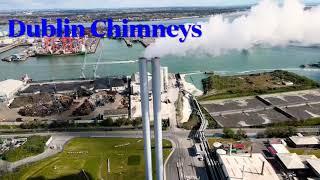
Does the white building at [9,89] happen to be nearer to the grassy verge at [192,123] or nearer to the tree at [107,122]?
the tree at [107,122]

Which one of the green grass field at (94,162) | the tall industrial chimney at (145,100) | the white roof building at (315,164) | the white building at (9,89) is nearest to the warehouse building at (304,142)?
the white roof building at (315,164)

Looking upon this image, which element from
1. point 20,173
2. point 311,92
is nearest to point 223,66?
point 311,92

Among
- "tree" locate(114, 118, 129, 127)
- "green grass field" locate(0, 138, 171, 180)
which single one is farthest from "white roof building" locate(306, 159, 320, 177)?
"tree" locate(114, 118, 129, 127)

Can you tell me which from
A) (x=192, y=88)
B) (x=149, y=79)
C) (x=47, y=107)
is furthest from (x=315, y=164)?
(x=47, y=107)

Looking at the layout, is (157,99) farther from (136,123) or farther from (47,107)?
(47,107)

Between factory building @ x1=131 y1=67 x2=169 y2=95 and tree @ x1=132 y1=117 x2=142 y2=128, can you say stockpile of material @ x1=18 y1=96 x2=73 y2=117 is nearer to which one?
factory building @ x1=131 y1=67 x2=169 y2=95
